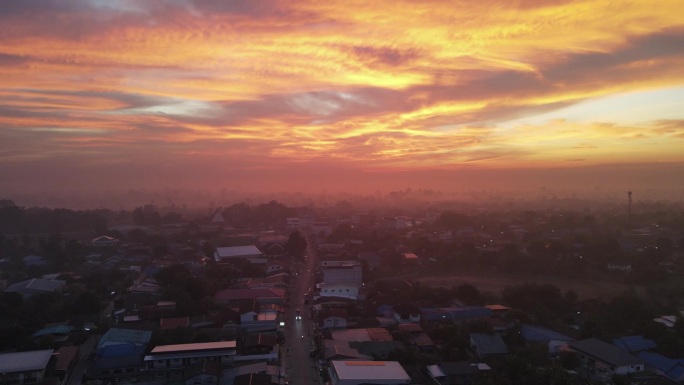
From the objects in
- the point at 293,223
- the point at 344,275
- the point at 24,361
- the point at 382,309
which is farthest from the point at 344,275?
the point at 293,223

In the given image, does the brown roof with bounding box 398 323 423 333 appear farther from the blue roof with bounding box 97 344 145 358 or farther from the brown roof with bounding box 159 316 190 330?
the blue roof with bounding box 97 344 145 358

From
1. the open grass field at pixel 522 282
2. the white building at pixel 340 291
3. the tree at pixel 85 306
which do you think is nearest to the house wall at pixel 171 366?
the tree at pixel 85 306

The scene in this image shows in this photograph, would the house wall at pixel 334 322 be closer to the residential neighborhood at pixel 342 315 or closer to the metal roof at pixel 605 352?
the residential neighborhood at pixel 342 315

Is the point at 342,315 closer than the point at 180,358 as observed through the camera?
No

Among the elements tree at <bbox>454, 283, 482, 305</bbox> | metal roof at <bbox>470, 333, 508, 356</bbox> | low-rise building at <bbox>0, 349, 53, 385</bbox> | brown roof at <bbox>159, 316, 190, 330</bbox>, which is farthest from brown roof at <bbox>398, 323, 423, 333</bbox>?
low-rise building at <bbox>0, 349, 53, 385</bbox>

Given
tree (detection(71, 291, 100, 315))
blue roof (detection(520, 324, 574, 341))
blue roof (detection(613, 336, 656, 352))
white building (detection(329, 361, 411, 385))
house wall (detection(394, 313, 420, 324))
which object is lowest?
blue roof (detection(613, 336, 656, 352))

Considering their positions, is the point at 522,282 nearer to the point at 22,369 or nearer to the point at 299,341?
the point at 299,341
